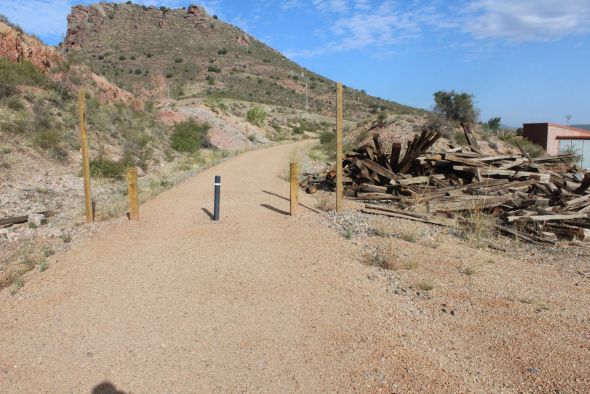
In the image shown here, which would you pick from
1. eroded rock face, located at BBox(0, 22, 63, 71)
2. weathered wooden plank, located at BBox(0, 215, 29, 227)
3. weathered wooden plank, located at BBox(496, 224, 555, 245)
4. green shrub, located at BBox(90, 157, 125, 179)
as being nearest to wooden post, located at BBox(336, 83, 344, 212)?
weathered wooden plank, located at BBox(496, 224, 555, 245)

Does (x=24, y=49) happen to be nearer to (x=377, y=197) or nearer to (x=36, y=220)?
(x=36, y=220)

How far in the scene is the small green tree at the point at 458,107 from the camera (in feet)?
137

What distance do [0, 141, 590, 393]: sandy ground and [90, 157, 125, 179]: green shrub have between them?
9.32m

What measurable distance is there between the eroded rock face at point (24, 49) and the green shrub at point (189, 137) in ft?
25.4

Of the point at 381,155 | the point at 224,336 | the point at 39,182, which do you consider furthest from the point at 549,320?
the point at 39,182

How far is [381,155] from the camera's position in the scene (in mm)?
14125

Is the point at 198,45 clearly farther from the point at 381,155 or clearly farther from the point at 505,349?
the point at 505,349

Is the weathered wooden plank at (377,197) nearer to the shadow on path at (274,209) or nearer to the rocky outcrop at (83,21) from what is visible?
the shadow on path at (274,209)

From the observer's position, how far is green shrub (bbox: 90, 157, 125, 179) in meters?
17.2

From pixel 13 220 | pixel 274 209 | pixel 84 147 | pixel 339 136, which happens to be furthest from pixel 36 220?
pixel 339 136

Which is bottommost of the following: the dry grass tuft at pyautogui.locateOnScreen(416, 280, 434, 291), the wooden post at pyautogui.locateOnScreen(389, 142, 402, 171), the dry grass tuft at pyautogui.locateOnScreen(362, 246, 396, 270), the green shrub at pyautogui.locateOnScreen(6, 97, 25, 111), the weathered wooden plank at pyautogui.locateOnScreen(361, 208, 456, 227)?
the dry grass tuft at pyautogui.locateOnScreen(416, 280, 434, 291)

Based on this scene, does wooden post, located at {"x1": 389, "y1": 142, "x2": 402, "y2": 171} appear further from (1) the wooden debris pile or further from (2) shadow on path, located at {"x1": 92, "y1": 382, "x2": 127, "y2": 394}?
(2) shadow on path, located at {"x1": 92, "y1": 382, "x2": 127, "y2": 394}

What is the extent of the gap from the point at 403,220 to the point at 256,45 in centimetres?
9319

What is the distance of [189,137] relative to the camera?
28828 mm
